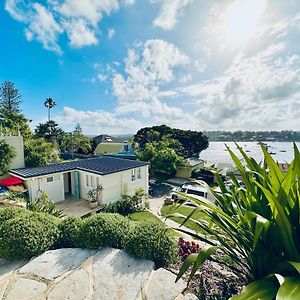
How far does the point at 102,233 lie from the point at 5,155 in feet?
39.4

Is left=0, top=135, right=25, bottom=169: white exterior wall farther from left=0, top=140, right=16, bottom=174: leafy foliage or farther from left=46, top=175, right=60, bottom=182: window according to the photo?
left=46, top=175, right=60, bottom=182: window

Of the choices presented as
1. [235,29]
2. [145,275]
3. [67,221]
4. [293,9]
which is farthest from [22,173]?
[293,9]

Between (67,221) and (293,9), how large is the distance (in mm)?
7299

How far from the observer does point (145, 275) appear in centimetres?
361

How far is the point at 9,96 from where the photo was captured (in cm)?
3906

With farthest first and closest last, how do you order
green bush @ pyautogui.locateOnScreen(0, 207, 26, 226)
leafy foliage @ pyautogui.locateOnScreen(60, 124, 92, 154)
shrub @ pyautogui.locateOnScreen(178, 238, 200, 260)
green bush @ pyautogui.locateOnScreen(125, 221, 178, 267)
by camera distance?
leafy foliage @ pyautogui.locateOnScreen(60, 124, 92, 154) < green bush @ pyautogui.locateOnScreen(0, 207, 26, 226) < shrub @ pyautogui.locateOnScreen(178, 238, 200, 260) < green bush @ pyautogui.locateOnScreen(125, 221, 178, 267)

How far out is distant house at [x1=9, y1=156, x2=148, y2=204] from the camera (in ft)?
40.7

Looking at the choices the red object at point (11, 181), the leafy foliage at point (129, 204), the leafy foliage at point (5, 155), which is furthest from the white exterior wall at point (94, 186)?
the leafy foliage at point (5, 155)

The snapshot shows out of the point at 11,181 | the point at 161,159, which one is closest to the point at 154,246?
the point at 11,181

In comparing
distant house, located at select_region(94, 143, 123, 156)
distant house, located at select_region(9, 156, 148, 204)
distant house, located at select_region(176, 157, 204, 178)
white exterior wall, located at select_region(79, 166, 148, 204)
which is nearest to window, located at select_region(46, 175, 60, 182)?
distant house, located at select_region(9, 156, 148, 204)

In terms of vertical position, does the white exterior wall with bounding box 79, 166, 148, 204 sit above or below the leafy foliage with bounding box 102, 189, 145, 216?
above

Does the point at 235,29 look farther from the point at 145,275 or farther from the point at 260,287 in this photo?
the point at 145,275

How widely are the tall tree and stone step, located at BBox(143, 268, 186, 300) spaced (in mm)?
44287

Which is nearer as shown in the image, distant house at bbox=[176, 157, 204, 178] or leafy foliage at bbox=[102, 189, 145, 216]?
leafy foliage at bbox=[102, 189, 145, 216]
